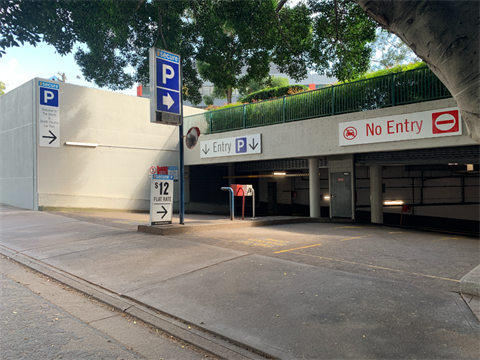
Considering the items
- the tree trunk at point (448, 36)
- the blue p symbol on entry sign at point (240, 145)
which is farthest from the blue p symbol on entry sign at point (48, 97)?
the tree trunk at point (448, 36)

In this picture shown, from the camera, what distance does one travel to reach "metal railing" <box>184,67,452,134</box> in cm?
1126

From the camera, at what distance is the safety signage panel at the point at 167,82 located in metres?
9.54

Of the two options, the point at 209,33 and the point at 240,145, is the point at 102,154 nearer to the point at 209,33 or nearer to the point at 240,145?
the point at 240,145

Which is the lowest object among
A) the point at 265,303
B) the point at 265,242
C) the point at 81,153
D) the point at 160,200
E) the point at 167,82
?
the point at 265,303

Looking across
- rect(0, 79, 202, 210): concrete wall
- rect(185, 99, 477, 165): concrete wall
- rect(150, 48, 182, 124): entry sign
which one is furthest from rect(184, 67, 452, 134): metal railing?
rect(150, 48, 182, 124): entry sign

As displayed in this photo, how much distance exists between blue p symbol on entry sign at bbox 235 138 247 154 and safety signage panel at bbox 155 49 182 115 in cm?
Result: 655

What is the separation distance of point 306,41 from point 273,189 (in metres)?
12.8

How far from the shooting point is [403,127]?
1130cm

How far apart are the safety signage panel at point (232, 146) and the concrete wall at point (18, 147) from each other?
26.2 ft

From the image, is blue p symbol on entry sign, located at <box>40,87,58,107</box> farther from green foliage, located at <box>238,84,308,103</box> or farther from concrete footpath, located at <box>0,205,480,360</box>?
green foliage, located at <box>238,84,308,103</box>

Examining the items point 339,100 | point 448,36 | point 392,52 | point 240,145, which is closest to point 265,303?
point 448,36

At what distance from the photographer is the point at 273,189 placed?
77.3 feet

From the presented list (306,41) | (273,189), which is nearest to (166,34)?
(306,41)

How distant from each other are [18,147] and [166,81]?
1054cm
